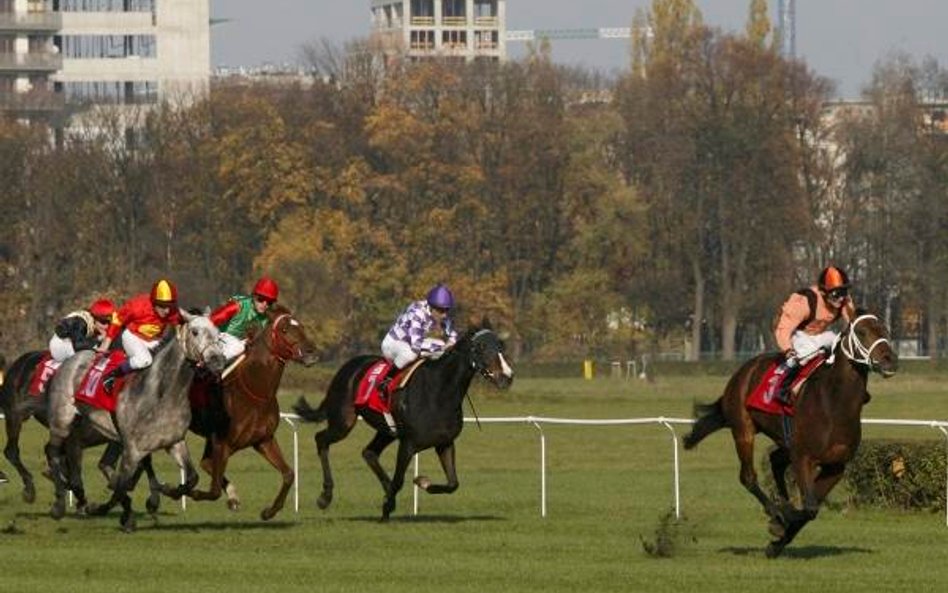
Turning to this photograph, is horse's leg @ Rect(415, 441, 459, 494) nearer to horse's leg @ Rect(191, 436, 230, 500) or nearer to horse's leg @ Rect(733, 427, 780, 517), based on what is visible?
horse's leg @ Rect(191, 436, 230, 500)

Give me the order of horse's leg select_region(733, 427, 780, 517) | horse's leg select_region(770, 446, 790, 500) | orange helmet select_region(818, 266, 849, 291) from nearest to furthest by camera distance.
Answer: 1. orange helmet select_region(818, 266, 849, 291)
2. horse's leg select_region(733, 427, 780, 517)
3. horse's leg select_region(770, 446, 790, 500)

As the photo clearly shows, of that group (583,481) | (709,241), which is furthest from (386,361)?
(709,241)

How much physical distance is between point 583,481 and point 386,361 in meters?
9.31

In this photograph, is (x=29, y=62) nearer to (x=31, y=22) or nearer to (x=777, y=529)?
(x=31, y=22)

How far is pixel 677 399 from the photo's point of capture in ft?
203

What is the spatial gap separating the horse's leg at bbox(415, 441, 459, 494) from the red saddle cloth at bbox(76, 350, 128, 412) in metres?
2.48

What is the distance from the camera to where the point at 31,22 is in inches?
5251

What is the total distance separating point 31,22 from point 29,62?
3.47m

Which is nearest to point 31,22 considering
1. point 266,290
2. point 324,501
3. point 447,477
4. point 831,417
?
point 324,501

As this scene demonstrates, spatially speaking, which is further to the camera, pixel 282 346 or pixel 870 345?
pixel 282 346

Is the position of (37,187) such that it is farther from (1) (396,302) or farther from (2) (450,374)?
(2) (450,374)

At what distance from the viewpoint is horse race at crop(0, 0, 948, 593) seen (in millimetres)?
20047

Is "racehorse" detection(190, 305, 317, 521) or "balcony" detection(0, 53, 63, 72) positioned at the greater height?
"balcony" detection(0, 53, 63, 72)

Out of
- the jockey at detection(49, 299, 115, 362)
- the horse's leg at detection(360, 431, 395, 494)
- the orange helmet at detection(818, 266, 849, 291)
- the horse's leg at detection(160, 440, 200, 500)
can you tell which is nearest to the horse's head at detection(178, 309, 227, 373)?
the horse's leg at detection(160, 440, 200, 500)
